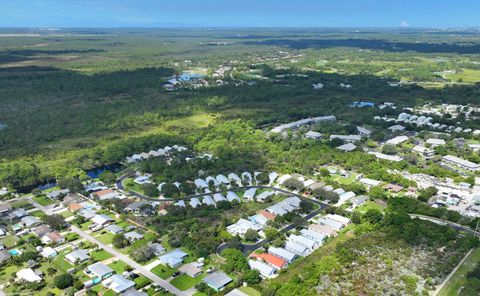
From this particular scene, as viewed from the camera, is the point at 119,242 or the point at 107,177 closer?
the point at 119,242

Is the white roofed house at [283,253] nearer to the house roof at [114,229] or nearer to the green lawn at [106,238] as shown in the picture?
the house roof at [114,229]

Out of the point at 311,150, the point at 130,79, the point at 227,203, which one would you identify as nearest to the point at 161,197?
the point at 227,203

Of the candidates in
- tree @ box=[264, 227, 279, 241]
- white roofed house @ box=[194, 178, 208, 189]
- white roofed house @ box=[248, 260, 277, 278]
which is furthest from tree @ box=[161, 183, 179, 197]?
white roofed house @ box=[248, 260, 277, 278]

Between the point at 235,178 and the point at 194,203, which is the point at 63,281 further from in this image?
the point at 235,178

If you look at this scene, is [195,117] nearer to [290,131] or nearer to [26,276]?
[290,131]

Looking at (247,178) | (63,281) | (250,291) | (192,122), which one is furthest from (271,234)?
(192,122)

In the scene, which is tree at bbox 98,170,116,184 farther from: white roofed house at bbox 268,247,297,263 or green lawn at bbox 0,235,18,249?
white roofed house at bbox 268,247,297,263
